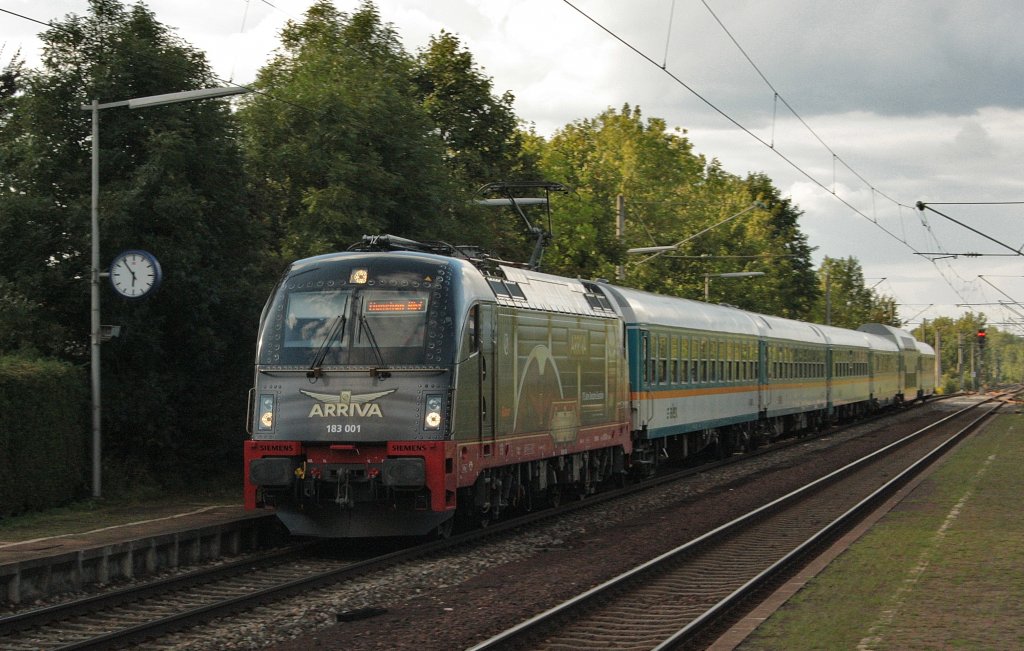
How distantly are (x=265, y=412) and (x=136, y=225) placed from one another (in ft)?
21.1

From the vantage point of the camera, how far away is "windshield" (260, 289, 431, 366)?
14.7 meters

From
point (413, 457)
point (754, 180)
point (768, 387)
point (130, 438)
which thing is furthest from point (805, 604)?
point (754, 180)

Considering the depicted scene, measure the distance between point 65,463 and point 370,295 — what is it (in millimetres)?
6220

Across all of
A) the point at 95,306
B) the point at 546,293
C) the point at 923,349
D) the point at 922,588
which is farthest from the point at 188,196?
the point at 923,349

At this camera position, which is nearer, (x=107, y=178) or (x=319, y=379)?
(x=319, y=379)

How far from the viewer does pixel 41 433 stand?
1744cm

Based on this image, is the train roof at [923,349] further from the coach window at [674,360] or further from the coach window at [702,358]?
the coach window at [674,360]

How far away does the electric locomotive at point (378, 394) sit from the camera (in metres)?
14.4


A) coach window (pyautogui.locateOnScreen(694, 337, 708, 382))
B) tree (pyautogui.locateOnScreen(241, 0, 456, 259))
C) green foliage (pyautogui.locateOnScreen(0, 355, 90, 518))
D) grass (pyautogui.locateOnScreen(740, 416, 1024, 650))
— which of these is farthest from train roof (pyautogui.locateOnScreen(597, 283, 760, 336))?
green foliage (pyautogui.locateOnScreen(0, 355, 90, 518))

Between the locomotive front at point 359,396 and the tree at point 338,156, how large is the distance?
23.8 ft

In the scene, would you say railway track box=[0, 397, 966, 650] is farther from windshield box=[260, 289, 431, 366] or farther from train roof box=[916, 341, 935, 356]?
train roof box=[916, 341, 935, 356]

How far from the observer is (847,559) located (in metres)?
14.1

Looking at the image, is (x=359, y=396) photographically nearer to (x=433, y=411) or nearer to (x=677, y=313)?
(x=433, y=411)

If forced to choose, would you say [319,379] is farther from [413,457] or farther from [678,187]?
[678,187]
